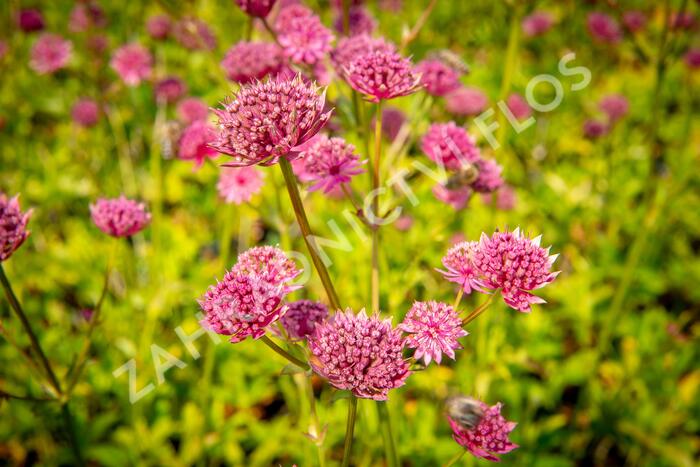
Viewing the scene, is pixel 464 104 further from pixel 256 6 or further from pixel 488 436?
pixel 488 436

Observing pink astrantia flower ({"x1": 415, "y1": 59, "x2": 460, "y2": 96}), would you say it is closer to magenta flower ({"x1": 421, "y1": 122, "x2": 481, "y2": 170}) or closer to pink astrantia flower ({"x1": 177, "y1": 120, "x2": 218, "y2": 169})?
magenta flower ({"x1": 421, "y1": 122, "x2": 481, "y2": 170})

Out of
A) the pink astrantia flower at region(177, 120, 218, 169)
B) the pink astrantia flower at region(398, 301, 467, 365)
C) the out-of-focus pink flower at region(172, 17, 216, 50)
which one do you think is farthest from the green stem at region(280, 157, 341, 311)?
→ the out-of-focus pink flower at region(172, 17, 216, 50)

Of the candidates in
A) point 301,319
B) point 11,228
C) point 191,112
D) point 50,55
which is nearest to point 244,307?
point 301,319

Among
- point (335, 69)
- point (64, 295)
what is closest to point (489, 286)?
point (335, 69)

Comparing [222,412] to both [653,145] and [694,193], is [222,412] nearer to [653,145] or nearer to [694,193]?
[653,145]

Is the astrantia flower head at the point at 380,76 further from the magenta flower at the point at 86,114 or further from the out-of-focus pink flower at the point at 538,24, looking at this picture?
the out-of-focus pink flower at the point at 538,24
